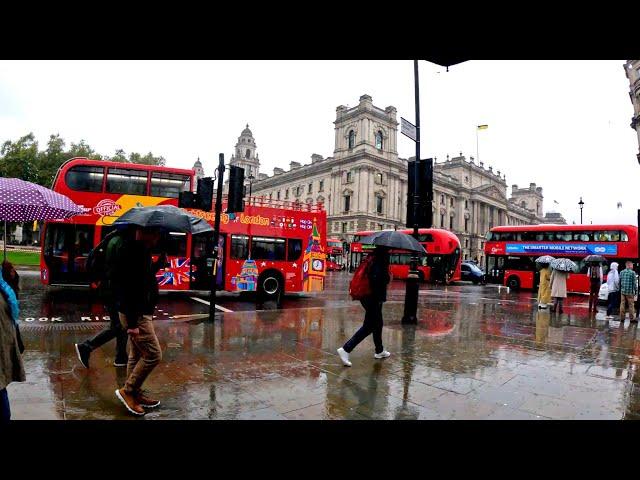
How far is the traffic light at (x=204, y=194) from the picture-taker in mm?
8109

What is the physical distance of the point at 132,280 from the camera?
3.43 metres

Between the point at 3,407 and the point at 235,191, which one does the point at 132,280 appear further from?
the point at 235,191

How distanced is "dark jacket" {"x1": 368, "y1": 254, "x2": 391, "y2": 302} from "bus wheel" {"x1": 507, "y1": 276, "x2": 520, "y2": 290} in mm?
20301

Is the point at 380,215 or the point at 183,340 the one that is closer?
the point at 183,340

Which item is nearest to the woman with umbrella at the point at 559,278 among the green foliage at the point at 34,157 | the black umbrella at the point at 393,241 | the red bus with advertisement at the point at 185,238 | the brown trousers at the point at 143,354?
the red bus with advertisement at the point at 185,238

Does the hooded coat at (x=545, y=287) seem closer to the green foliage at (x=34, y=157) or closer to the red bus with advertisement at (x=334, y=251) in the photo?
the red bus with advertisement at (x=334, y=251)

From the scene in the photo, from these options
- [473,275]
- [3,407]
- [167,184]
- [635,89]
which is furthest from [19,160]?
[635,89]

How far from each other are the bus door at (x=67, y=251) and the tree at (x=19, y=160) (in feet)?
112

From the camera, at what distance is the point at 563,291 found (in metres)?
11.6

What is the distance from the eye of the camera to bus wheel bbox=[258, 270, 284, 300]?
1290 cm

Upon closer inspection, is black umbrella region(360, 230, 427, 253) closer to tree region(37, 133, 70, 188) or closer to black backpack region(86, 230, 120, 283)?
black backpack region(86, 230, 120, 283)
